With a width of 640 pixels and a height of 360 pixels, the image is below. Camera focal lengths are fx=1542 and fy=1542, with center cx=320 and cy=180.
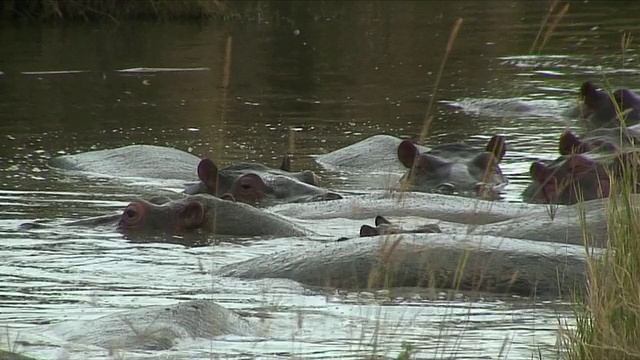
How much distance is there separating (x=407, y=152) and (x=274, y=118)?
410cm

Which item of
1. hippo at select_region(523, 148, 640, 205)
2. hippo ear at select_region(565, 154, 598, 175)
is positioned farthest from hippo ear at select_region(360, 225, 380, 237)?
hippo ear at select_region(565, 154, 598, 175)

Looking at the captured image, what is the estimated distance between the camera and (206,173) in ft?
26.5

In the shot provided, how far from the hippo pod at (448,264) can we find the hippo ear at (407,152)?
108 inches

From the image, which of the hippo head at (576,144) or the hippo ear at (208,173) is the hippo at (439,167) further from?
the hippo ear at (208,173)

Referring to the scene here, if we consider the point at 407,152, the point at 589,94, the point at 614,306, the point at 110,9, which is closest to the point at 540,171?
the point at 407,152

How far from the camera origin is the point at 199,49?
18.9 meters

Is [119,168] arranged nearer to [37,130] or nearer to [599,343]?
[37,130]

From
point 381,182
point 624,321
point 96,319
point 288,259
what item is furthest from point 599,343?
point 381,182

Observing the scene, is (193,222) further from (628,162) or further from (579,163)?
(628,162)

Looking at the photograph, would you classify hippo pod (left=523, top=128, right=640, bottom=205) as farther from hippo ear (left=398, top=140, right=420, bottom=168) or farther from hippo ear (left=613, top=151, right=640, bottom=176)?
hippo ear (left=613, top=151, right=640, bottom=176)

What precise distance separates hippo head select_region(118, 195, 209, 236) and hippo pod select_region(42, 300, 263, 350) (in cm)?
219

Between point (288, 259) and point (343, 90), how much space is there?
8986 millimetres

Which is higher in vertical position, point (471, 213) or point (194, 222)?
point (471, 213)

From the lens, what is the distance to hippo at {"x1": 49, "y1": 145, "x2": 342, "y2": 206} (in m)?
8.19
